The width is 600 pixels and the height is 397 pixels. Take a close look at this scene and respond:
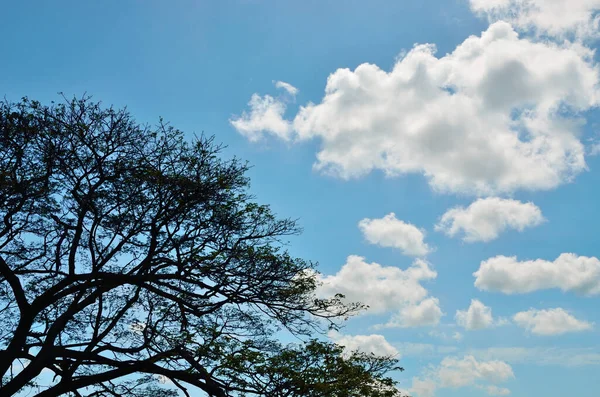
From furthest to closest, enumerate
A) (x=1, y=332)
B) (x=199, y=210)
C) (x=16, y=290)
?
(x=1, y=332), (x=199, y=210), (x=16, y=290)

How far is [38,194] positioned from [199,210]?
388cm

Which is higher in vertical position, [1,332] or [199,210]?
[199,210]

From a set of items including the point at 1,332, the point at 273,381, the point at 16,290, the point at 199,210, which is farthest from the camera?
the point at 1,332

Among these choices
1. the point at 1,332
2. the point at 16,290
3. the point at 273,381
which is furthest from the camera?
the point at 1,332

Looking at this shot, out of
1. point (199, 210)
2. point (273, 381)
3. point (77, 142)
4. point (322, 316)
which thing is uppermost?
point (77, 142)

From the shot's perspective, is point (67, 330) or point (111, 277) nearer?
point (111, 277)

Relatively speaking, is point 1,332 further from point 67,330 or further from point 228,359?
point 228,359

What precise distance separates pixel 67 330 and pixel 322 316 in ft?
24.1

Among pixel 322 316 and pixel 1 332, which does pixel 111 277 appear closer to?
pixel 1 332

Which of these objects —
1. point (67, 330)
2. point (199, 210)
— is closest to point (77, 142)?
point (199, 210)

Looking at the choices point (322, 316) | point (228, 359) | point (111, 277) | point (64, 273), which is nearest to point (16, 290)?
point (64, 273)

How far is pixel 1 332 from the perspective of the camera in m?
15.9

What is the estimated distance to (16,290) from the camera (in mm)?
13680

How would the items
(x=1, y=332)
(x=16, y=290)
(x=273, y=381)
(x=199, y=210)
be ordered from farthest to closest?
(x=1, y=332) < (x=199, y=210) < (x=16, y=290) < (x=273, y=381)
